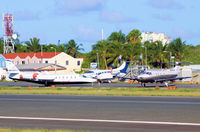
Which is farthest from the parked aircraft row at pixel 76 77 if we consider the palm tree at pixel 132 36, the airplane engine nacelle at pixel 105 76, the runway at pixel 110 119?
the palm tree at pixel 132 36

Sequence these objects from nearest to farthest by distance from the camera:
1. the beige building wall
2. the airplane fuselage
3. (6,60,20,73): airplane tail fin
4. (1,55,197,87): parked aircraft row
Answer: the airplane fuselage, (1,55,197,87): parked aircraft row, (6,60,20,73): airplane tail fin, the beige building wall

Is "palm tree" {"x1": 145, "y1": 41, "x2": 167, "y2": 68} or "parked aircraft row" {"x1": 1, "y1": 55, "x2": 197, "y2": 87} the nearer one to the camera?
"parked aircraft row" {"x1": 1, "y1": 55, "x2": 197, "y2": 87}

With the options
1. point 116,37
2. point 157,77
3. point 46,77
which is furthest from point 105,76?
point 116,37

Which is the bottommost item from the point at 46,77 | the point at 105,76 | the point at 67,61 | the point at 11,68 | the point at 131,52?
the point at 46,77

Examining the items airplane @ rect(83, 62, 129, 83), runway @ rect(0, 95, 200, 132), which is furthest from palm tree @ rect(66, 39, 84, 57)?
runway @ rect(0, 95, 200, 132)

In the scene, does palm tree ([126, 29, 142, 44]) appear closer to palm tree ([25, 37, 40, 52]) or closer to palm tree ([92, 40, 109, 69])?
palm tree ([92, 40, 109, 69])

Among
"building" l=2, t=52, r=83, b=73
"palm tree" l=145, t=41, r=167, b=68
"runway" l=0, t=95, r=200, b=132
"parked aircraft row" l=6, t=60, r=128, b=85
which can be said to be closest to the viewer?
"runway" l=0, t=95, r=200, b=132

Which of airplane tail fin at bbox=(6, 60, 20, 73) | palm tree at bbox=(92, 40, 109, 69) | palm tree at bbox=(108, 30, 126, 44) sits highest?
palm tree at bbox=(108, 30, 126, 44)

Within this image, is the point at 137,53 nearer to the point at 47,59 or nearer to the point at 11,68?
the point at 47,59

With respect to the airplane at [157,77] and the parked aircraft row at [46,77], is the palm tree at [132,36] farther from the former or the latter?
the airplane at [157,77]

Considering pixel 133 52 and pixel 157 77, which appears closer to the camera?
pixel 157 77

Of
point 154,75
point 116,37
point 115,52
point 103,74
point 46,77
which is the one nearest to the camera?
point 154,75

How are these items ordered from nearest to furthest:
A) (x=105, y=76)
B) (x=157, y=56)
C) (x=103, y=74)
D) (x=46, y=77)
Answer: (x=46, y=77)
(x=105, y=76)
(x=103, y=74)
(x=157, y=56)

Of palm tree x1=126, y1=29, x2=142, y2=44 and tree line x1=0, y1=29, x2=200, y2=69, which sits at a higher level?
palm tree x1=126, y1=29, x2=142, y2=44
